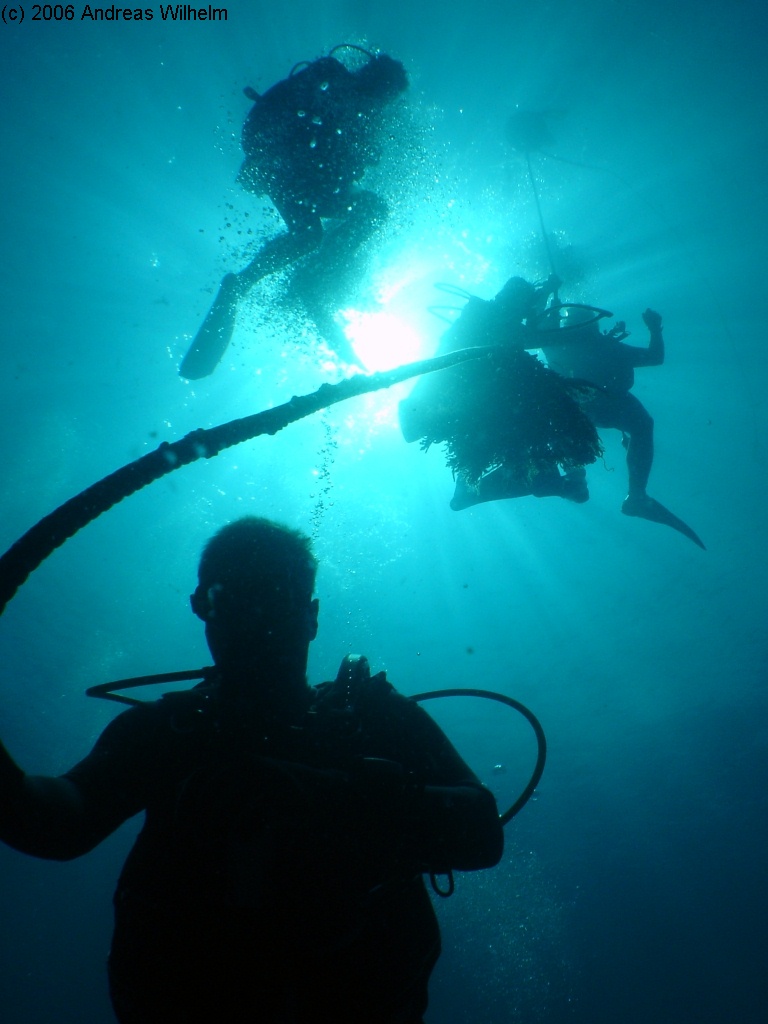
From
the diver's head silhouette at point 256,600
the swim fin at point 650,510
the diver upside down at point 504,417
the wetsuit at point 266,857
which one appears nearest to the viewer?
the wetsuit at point 266,857

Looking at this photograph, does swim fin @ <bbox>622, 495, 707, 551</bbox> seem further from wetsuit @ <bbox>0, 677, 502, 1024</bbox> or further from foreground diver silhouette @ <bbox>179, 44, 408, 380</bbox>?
wetsuit @ <bbox>0, 677, 502, 1024</bbox>

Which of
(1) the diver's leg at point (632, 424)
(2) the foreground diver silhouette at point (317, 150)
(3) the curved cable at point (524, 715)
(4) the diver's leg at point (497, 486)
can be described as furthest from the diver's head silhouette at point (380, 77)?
(3) the curved cable at point (524, 715)

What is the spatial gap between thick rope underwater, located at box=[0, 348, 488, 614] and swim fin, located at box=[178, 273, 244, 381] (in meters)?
2.84

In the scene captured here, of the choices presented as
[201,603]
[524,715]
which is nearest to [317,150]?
[201,603]

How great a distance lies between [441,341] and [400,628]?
81.7ft

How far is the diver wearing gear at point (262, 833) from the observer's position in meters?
1.38

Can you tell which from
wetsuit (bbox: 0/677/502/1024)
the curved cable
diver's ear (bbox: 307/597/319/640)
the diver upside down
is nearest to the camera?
wetsuit (bbox: 0/677/502/1024)

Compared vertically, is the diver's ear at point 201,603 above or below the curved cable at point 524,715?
above

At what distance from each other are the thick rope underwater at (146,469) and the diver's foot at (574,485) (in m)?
2.93

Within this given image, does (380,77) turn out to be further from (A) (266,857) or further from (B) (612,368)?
(A) (266,857)

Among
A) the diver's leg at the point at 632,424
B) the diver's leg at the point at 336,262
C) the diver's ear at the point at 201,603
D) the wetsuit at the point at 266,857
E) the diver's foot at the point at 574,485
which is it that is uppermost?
the diver's leg at the point at 336,262

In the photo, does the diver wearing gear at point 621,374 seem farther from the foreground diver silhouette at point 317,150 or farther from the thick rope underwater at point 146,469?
the thick rope underwater at point 146,469

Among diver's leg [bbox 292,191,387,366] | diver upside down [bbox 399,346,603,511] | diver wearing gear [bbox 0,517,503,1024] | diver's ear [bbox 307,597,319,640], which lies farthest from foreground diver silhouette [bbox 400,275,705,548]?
diver's leg [bbox 292,191,387,366]

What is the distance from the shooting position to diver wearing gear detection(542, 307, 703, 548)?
6.17m
